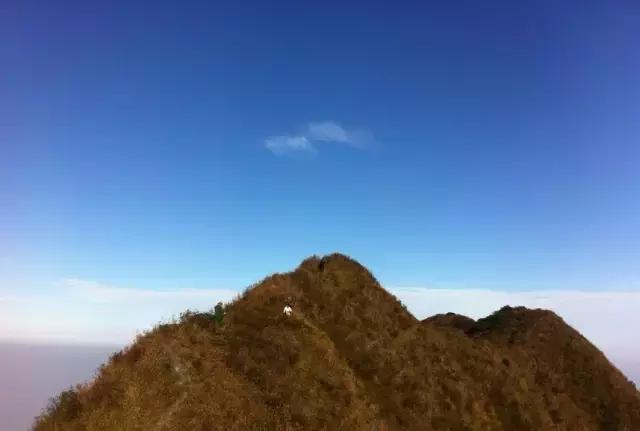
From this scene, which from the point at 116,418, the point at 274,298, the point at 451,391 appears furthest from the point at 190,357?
the point at 451,391

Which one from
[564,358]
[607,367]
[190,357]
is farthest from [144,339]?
[607,367]

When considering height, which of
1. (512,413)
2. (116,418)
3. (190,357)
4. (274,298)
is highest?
(274,298)

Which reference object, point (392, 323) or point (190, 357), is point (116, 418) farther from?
point (392, 323)

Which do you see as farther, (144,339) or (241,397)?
(144,339)

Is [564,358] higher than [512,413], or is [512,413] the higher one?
[564,358]

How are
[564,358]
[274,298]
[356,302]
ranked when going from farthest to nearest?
[564,358]
[356,302]
[274,298]

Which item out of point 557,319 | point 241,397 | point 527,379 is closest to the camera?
point 241,397
